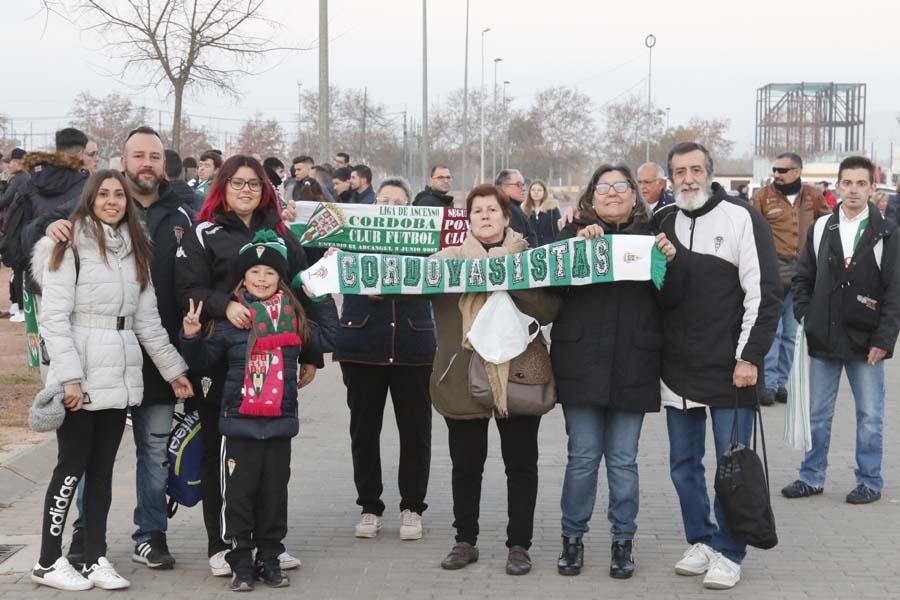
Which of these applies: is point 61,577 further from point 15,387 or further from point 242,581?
point 15,387

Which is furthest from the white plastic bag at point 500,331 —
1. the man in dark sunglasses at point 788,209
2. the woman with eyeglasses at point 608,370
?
the man in dark sunglasses at point 788,209

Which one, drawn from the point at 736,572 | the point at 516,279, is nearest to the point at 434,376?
the point at 516,279

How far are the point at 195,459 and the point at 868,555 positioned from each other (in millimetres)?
3622

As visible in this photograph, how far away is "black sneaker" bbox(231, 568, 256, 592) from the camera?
590cm

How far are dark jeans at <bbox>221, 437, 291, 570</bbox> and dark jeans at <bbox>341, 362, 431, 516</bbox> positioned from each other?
3.26ft

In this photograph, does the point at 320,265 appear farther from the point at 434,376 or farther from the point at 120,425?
the point at 120,425

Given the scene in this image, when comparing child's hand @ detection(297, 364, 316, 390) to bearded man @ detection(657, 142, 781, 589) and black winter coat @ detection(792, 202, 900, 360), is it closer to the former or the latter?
bearded man @ detection(657, 142, 781, 589)

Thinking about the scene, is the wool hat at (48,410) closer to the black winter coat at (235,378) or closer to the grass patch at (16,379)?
the black winter coat at (235,378)

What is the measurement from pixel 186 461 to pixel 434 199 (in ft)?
10.6

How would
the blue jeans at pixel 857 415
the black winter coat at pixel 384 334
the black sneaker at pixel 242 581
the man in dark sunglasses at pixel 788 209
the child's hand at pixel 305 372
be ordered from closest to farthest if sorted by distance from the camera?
the black sneaker at pixel 242 581 < the child's hand at pixel 305 372 < the black winter coat at pixel 384 334 < the blue jeans at pixel 857 415 < the man in dark sunglasses at pixel 788 209

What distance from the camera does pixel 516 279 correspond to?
6.16 m

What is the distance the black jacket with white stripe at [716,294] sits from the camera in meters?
5.98

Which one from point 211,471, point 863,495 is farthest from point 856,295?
point 211,471

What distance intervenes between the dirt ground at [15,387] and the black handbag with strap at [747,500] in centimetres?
570
